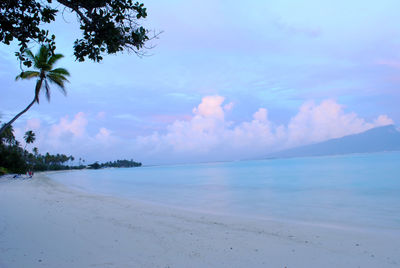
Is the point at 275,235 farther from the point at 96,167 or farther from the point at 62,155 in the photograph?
the point at 96,167

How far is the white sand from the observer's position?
15.8 feet

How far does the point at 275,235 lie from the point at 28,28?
686 centimetres

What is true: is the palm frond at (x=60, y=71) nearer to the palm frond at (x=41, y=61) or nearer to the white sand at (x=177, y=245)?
the palm frond at (x=41, y=61)

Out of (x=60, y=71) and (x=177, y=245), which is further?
(x=60, y=71)

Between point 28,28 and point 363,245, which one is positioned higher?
point 28,28

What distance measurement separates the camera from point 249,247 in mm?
5797

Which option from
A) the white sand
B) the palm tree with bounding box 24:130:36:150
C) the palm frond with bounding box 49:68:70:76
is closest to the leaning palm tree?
the palm frond with bounding box 49:68:70:76

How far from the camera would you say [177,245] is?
5844mm

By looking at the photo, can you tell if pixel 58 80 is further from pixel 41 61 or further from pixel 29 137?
pixel 29 137

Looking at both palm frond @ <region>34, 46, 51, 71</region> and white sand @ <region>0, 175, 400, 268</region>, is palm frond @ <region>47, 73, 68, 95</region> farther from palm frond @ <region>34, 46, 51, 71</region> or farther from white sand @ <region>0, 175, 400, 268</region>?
white sand @ <region>0, 175, 400, 268</region>

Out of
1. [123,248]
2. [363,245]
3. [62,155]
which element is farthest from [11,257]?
[62,155]

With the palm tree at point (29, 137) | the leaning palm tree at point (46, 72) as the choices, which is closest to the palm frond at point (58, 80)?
the leaning palm tree at point (46, 72)

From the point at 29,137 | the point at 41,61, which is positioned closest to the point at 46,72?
the point at 41,61

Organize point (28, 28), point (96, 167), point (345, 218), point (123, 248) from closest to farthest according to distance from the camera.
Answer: point (28, 28)
point (123, 248)
point (345, 218)
point (96, 167)
